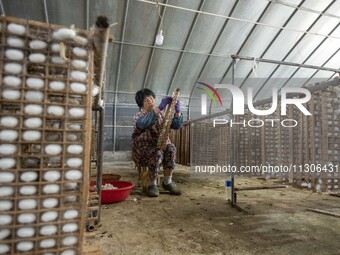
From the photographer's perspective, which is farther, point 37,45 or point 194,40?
point 194,40

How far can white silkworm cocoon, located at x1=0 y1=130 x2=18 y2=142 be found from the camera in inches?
45.6

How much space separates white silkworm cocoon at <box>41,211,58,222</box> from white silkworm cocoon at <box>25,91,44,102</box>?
0.58 meters

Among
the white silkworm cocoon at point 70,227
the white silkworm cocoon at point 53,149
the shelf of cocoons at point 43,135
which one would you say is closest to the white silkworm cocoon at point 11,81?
the shelf of cocoons at point 43,135

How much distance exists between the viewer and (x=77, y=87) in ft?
4.24

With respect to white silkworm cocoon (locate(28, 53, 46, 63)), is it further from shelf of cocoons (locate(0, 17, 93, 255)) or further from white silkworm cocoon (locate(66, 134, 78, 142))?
white silkworm cocoon (locate(66, 134, 78, 142))

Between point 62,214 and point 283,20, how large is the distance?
10.0 meters

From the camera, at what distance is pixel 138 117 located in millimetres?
3686

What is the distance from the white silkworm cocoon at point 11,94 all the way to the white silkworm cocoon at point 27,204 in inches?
20.0

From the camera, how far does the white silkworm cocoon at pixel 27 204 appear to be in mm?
1181

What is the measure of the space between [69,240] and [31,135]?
59 centimetres

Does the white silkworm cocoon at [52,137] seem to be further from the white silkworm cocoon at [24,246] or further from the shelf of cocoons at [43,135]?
the white silkworm cocoon at [24,246]

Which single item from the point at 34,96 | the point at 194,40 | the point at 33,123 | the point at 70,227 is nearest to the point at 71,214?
the point at 70,227

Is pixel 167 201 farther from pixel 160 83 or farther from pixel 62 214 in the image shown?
pixel 160 83

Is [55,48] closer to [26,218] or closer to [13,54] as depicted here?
[13,54]
